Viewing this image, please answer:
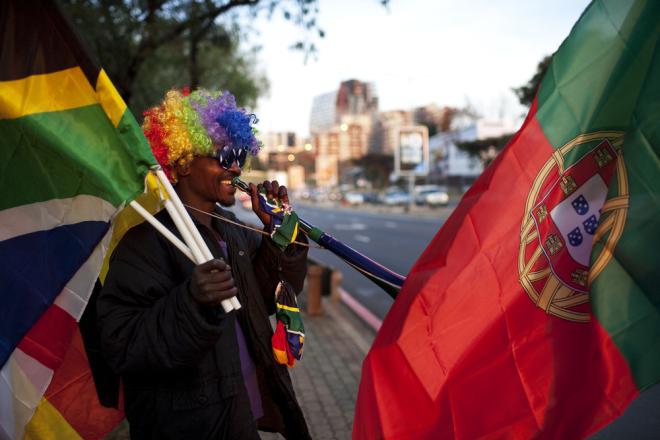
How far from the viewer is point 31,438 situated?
231 centimetres

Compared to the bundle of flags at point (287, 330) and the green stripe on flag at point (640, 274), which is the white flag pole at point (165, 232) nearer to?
the bundle of flags at point (287, 330)

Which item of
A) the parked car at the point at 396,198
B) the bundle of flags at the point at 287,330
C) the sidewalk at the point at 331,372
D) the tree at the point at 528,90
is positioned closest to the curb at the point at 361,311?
the sidewalk at the point at 331,372

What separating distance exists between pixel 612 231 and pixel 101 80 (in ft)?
5.68

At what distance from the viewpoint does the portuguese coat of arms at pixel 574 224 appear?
215 centimetres

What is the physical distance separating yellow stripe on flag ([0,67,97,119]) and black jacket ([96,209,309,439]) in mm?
474

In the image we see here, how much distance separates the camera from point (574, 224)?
2.19 metres

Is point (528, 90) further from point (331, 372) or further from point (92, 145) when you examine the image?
point (92, 145)

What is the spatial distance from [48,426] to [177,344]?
781mm

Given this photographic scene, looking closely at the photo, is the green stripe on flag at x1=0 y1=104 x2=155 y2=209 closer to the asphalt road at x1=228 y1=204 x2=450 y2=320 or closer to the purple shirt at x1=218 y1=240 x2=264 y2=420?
the purple shirt at x1=218 y1=240 x2=264 y2=420

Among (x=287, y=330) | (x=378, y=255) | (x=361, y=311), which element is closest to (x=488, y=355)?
(x=287, y=330)

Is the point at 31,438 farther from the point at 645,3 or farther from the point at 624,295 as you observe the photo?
the point at 645,3

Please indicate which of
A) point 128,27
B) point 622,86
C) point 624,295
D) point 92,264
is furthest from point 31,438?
point 128,27

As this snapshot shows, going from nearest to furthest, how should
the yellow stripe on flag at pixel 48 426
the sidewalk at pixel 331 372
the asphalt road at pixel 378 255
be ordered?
the yellow stripe on flag at pixel 48 426, the sidewalk at pixel 331 372, the asphalt road at pixel 378 255

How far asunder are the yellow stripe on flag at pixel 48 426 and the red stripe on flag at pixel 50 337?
7.3 inches
